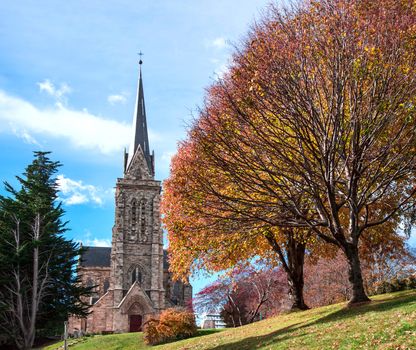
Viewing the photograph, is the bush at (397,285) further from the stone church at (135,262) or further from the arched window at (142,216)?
the arched window at (142,216)

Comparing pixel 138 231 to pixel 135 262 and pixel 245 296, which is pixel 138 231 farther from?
pixel 245 296

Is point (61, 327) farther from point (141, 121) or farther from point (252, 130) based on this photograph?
point (141, 121)

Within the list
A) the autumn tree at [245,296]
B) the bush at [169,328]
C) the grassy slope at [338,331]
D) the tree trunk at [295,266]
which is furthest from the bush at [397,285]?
the autumn tree at [245,296]

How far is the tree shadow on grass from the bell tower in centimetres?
3686

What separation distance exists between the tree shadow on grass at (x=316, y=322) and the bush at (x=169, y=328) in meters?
9.97

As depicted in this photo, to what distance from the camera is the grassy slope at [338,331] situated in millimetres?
10742

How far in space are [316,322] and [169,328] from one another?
1272 cm

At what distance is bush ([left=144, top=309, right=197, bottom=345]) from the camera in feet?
84.5

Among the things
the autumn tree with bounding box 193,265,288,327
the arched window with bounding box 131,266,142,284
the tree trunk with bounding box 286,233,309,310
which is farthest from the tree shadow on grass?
the arched window with bounding box 131,266,142,284

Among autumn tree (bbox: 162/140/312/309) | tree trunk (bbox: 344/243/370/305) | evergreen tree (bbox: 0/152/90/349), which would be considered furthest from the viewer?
evergreen tree (bbox: 0/152/90/349)

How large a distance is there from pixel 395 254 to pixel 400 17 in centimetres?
2219

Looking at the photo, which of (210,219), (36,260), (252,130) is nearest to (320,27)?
(252,130)

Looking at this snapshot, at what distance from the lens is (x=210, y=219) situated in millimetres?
17812

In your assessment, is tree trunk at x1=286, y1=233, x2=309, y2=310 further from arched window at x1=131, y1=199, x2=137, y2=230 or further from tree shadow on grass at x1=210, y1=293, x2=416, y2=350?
arched window at x1=131, y1=199, x2=137, y2=230
